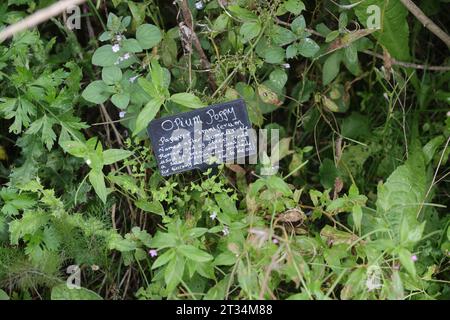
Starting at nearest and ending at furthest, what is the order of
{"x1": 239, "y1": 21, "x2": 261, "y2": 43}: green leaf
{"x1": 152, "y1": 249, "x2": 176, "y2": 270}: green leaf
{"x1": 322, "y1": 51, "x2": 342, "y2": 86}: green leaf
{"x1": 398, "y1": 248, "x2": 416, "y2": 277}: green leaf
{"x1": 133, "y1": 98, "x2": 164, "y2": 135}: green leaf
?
{"x1": 398, "y1": 248, "x2": 416, "y2": 277}: green leaf → {"x1": 152, "y1": 249, "x2": 176, "y2": 270}: green leaf → {"x1": 133, "y1": 98, "x2": 164, "y2": 135}: green leaf → {"x1": 239, "y1": 21, "x2": 261, "y2": 43}: green leaf → {"x1": 322, "y1": 51, "x2": 342, "y2": 86}: green leaf

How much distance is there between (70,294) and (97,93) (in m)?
0.55

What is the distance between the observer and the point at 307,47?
1720 mm

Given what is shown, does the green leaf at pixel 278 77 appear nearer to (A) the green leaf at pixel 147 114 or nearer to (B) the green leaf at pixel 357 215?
(A) the green leaf at pixel 147 114

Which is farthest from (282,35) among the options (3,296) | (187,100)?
(3,296)

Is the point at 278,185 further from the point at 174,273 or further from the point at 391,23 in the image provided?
the point at 391,23

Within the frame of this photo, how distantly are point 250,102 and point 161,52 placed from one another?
31 centimetres

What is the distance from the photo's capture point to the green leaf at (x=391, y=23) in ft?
6.00

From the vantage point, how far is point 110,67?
1694 millimetres

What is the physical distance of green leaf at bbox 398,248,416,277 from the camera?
1.29 metres

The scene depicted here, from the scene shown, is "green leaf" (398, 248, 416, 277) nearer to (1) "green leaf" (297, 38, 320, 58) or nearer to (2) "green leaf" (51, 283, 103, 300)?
(1) "green leaf" (297, 38, 320, 58)

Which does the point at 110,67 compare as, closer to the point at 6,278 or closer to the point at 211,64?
the point at 211,64

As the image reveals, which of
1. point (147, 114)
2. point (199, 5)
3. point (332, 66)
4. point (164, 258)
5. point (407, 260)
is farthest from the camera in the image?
point (332, 66)

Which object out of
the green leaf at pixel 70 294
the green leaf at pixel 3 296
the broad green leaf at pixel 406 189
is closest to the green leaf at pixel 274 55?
the broad green leaf at pixel 406 189

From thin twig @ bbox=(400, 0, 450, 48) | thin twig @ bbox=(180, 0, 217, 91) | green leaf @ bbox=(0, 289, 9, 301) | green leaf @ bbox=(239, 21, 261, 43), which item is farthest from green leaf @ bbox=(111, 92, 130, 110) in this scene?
thin twig @ bbox=(400, 0, 450, 48)
